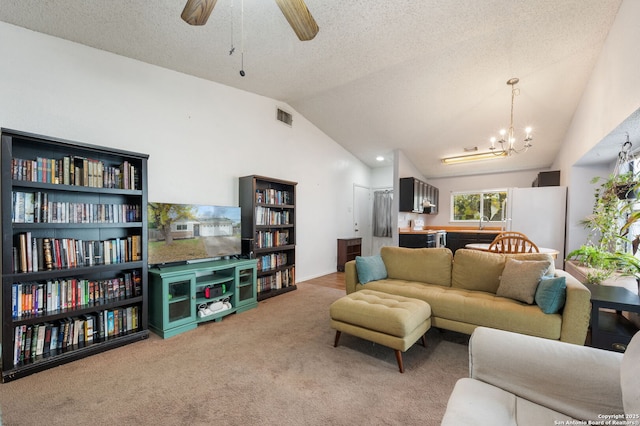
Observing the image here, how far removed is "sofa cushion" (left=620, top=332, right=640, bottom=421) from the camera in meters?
0.78

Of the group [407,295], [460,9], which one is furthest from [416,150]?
[407,295]

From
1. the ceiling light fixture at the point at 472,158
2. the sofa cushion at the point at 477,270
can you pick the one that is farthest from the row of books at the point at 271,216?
the ceiling light fixture at the point at 472,158

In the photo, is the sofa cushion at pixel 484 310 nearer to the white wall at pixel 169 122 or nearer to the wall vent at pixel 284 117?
the white wall at pixel 169 122

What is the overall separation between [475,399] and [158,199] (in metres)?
3.21

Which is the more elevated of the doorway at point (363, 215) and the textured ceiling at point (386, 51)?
the textured ceiling at point (386, 51)

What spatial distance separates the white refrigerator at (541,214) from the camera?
4.40m

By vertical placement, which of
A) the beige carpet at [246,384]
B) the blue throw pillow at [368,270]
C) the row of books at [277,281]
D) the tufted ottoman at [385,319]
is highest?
the blue throw pillow at [368,270]

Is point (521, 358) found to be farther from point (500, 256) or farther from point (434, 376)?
point (500, 256)

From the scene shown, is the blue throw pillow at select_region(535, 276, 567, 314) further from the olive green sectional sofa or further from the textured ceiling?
the textured ceiling

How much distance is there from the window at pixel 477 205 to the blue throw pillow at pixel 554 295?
463 cm

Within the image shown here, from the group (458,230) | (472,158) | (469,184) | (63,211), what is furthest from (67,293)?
(469,184)

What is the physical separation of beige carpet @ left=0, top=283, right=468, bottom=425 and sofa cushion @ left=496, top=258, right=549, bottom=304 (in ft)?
2.14

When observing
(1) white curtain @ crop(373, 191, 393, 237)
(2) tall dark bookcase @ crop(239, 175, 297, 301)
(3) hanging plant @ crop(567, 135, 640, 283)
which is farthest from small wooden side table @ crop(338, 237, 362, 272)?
(3) hanging plant @ crop(567, 135, 640, 283)

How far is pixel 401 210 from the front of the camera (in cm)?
551
